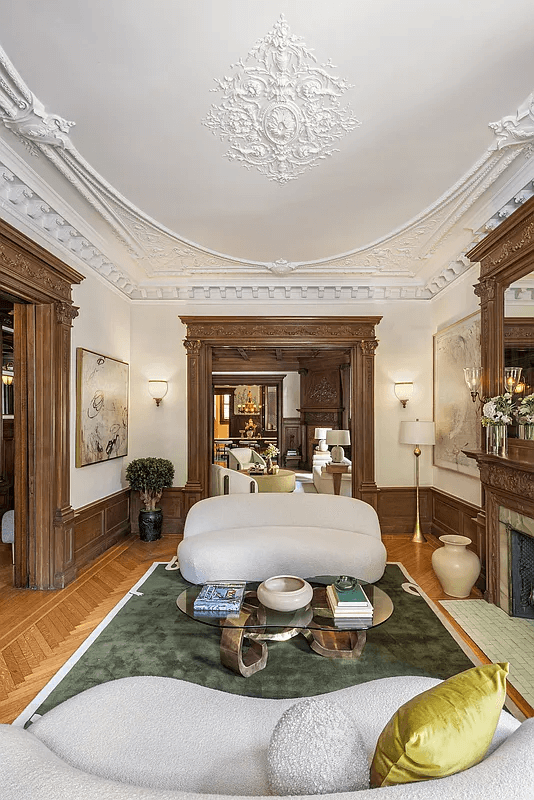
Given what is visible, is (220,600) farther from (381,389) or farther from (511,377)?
(381,389)

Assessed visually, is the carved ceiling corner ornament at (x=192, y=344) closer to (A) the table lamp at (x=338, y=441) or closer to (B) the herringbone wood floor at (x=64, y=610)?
(B) the herringbone wood floor at (x=64, y=610)

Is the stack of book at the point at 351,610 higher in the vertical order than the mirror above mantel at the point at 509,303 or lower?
lower

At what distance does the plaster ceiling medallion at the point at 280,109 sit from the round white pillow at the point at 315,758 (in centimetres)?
255

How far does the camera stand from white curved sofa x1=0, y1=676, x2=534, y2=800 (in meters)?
0.92

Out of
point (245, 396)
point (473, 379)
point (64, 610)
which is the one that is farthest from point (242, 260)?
point (245, 396)

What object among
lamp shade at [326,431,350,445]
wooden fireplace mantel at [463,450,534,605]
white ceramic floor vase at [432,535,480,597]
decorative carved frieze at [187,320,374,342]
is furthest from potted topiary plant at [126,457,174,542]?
lamp shade at [326,431,350,445]

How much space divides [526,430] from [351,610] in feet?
5.88

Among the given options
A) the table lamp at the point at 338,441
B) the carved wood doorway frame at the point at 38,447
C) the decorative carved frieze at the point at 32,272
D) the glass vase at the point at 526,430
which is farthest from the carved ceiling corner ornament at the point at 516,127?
the table lamp at the point at 338,441

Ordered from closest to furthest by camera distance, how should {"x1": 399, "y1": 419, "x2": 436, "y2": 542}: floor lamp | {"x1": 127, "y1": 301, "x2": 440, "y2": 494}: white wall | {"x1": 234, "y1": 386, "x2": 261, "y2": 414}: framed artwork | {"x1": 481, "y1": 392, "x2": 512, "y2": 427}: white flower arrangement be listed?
1. {"x1": 481, "y1": 392, "x2": 512, "y2": 427}: white flower arrangement
2. {"x1": 399, "y1": 419, "x2": 436, "y2": 542}: floor lamp
3. {"x1": 127, "y1": 301, "x2": 440, "y2": 494}: white wall
4. {"x1": 234, "y1": 386, "x2": 261, "y2": 414}: framed artwork

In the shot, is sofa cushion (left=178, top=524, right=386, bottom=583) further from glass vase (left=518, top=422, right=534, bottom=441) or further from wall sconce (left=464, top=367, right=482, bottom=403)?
wall sconce (left=464, top=367, right=482, bottom=403)

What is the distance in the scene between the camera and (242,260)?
16.8 feet

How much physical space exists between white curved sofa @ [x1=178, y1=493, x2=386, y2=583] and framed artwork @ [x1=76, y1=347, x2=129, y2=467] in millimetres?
1311

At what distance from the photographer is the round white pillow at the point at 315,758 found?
101cm

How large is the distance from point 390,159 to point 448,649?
125 inches
